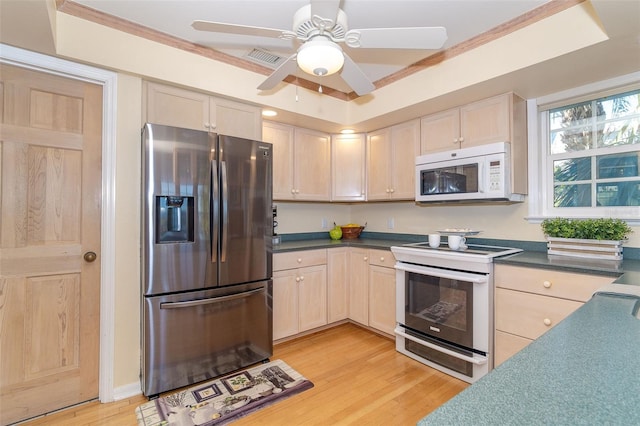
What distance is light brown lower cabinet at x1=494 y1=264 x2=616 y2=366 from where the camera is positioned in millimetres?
1817

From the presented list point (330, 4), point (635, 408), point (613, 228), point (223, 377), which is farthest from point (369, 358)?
point (330, 4)

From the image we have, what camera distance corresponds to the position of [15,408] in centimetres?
183

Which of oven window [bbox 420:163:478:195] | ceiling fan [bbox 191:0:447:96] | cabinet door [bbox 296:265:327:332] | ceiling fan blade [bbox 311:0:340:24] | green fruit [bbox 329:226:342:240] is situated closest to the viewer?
ceiling fan blade [bbox 311:0:340:24]

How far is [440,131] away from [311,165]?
4.35 ft

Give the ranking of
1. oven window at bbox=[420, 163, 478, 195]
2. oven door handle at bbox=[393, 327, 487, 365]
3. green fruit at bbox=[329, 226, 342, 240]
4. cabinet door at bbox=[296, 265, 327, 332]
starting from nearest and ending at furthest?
oven door handle at bbox=[393, 327, 487, 365]
oven window at bbox=[420, 163, 478, 195]
cabinet door at bbox=[296, 265, 327, 332]
green fruit at bbox=[329, 226, 342, 240]

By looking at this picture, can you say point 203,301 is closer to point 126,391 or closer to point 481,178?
point 126,391

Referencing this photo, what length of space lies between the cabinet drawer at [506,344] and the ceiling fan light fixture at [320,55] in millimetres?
2051

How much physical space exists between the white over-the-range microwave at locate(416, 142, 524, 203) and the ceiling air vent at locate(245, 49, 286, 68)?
59.7 inches

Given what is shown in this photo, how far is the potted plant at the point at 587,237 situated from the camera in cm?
201

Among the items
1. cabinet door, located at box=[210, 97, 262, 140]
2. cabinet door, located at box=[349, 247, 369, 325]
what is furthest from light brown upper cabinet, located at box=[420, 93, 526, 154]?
cabinet door, located at box=[210, 97, 262, 140]

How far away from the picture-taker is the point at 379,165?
3.36 metres

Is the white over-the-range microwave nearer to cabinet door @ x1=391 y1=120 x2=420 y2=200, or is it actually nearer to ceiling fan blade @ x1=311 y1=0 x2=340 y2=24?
cabinet door @ x1=391 y1=120 x2=420 y2=200

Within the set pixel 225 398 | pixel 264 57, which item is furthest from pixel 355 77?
pixel 225 398

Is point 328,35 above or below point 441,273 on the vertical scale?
above
